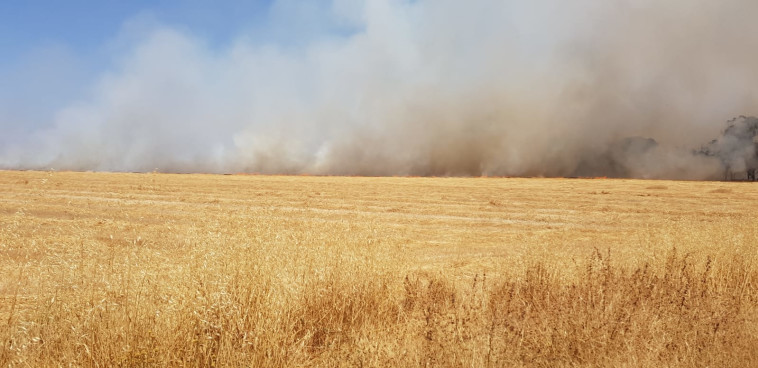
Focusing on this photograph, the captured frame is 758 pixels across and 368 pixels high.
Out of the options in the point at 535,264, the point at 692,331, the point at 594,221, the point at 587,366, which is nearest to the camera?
the point at 587,366

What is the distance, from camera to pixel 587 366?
4863mm

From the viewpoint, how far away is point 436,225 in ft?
60.7

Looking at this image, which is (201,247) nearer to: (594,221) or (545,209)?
(594,221)

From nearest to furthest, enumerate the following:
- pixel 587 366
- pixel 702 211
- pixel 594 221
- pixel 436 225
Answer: pixel 587 366 → pixel 436 225 → pixel 594 221 → pixel 702 211

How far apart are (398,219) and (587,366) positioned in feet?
50.7

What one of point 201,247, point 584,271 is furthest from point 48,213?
point 584,271

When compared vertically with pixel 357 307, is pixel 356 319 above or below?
below

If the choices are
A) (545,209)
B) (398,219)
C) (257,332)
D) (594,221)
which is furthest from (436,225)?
(257,332)

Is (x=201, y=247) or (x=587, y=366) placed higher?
(x=201, y=247)

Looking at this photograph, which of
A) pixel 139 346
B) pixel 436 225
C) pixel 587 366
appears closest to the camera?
pixel 139 346

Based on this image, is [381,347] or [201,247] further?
[201,247]

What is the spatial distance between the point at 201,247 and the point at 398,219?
48.3 ft

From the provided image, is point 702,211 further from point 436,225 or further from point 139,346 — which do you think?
point 139,346

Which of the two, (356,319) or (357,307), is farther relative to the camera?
(357,307)
